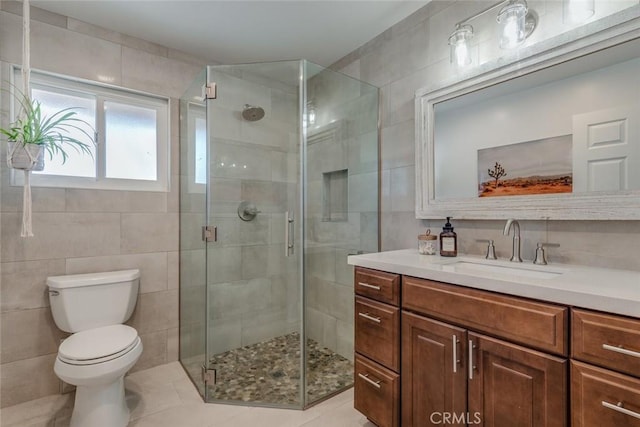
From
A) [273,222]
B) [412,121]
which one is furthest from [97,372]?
[412,121]

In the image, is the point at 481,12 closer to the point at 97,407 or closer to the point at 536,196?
the point at 536,196

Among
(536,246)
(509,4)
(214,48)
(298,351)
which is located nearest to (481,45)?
(509,4)

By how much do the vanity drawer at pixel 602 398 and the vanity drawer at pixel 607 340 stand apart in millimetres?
27

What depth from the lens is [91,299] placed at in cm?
187

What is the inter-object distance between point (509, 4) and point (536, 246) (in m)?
1.14

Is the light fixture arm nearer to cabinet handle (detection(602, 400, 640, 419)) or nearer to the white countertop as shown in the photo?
the white countertop

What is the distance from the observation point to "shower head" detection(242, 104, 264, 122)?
236 centimetres

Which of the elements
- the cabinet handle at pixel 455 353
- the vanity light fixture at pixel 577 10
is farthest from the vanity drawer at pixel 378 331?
the vanity light fixture at pixel 577 10

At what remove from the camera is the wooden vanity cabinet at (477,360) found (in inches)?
37.4

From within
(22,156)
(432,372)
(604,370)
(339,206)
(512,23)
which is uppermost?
(512,23)

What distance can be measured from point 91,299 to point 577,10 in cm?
288

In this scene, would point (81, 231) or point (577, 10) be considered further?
point (81, 231)

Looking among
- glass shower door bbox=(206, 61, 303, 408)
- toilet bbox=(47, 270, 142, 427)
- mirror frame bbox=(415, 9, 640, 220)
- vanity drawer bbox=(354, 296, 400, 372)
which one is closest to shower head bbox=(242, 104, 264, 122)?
glass shower door bbox=(206, 61, 303, 408)

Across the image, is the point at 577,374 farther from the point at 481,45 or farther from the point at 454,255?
the point at 481,45
